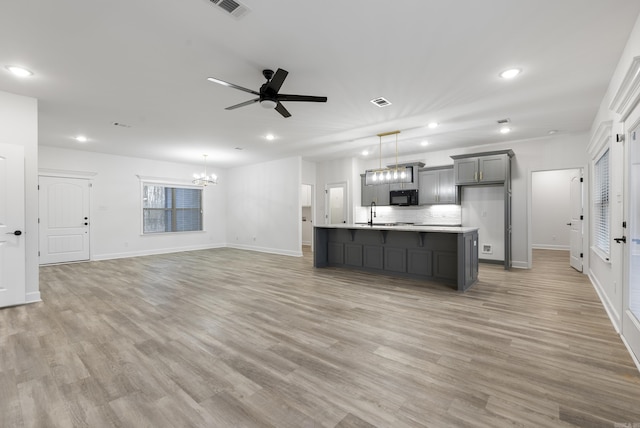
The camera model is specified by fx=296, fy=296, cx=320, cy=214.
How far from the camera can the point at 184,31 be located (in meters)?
2.67

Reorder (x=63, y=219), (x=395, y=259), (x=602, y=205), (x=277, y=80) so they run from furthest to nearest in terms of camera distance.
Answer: (x=63, y=219) < (x=395, y=259) < (x=602, y=205) < (x=277, y=80)

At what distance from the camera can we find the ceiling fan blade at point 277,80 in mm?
3029

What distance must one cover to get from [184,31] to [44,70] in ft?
6.80

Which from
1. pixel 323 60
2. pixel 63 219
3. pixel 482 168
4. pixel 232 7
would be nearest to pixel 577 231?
pixel 482 168

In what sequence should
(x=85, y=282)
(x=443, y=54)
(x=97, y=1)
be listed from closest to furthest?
1. (x=97, y=1)
2. (x=443, y=54)
3. (x=85, y=282)

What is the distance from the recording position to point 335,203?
9.41m

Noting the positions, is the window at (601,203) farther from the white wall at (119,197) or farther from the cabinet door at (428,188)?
the white wall at (119,197)

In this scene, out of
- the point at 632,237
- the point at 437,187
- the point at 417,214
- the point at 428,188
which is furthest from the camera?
the point at 417,214

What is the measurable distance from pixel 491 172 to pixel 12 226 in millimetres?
8266

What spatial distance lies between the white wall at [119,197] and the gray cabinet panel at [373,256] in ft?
20.5

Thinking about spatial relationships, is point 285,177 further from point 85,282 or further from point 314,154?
point 85,282

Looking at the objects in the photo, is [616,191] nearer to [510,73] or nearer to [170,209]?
[510,73]

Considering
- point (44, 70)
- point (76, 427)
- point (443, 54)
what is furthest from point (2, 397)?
point (443, 54)

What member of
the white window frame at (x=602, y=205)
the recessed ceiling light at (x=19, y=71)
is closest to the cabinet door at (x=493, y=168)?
the white window frame at (x=602, y=205)
